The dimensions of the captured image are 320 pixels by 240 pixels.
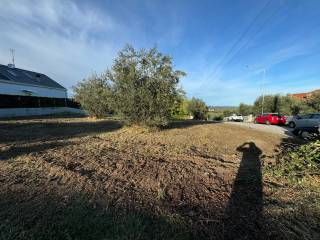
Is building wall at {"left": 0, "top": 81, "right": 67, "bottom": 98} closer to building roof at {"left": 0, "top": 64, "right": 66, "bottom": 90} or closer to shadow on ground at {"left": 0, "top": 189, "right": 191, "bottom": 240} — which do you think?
building roof at {"left": 0, "top": 64, "right": 66, "bottom": 90}

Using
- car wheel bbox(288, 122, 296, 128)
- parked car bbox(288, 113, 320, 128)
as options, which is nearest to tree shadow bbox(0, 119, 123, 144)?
parked car bbox(288, 113, 320, 128)

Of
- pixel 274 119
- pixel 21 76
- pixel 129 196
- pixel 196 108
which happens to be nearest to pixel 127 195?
pixel 129 196

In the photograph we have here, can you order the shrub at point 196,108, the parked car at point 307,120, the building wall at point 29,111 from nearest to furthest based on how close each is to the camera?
the parked car at point 307,120 < the building wall at point 29,111 < the shrub at point 196,108

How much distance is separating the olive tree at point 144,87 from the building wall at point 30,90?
1617cm

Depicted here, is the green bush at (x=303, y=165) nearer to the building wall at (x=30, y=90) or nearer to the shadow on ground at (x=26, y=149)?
the shadow on ground at (x=26, y=149)

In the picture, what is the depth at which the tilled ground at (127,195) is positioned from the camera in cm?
261

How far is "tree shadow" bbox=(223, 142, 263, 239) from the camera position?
2.66 m

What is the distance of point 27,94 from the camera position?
Answer: 2345cm

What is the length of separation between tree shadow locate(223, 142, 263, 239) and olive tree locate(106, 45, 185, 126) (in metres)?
→ 6.07

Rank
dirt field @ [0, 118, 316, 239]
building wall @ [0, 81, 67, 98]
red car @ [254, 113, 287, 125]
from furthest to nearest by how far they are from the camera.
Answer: red car @ [254, 113, 287, 125], building wall @ [0, 81, 67, 98], dirt field @ [0, 118, 316, 239]

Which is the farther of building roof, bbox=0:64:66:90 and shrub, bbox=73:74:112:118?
building roof, bbox=0:64:66:90

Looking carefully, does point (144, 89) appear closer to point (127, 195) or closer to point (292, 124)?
point (127, 195)

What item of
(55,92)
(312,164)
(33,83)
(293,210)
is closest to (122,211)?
(293,210)

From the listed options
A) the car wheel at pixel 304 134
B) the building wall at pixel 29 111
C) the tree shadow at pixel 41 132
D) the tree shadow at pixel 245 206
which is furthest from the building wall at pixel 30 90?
the car wheel at pixel 304 134
